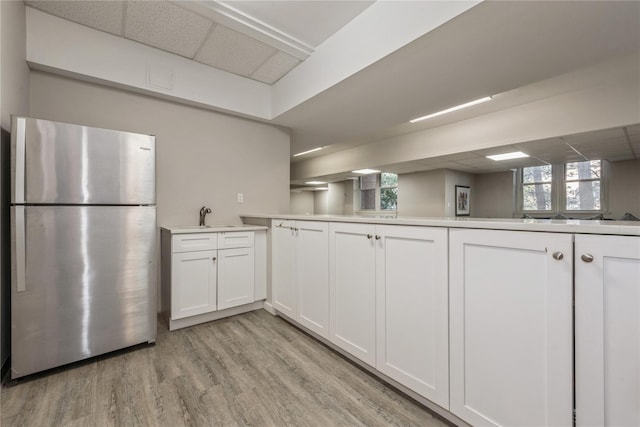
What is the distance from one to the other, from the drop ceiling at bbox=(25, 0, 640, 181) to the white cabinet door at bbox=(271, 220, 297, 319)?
134 cm

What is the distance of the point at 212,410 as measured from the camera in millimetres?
1470

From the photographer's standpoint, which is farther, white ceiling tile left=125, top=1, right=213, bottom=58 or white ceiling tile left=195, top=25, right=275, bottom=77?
white ceiling tile left=195, top=25, right=275, bottom=77

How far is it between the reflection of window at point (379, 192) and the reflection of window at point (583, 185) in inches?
148

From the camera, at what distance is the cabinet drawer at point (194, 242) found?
2.41 metres

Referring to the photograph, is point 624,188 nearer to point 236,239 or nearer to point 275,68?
point 275,68

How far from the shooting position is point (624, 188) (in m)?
5.29

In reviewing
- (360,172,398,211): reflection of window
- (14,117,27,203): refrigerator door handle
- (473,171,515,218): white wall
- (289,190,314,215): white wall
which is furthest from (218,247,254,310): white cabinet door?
(289,190,314,215): white wall

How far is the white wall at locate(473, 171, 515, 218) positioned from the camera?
22.4 ft

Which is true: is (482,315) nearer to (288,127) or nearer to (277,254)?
(277,254)

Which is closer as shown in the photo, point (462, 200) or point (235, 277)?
point (235, 277)

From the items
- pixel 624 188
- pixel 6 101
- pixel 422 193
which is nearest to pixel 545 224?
pixel 6 101

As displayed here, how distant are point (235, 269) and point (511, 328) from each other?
2274mm

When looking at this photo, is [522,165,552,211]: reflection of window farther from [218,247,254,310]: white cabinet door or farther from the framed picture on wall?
[218,247,254,310]: white cabinet door

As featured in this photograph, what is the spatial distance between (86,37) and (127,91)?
0.46 metres
